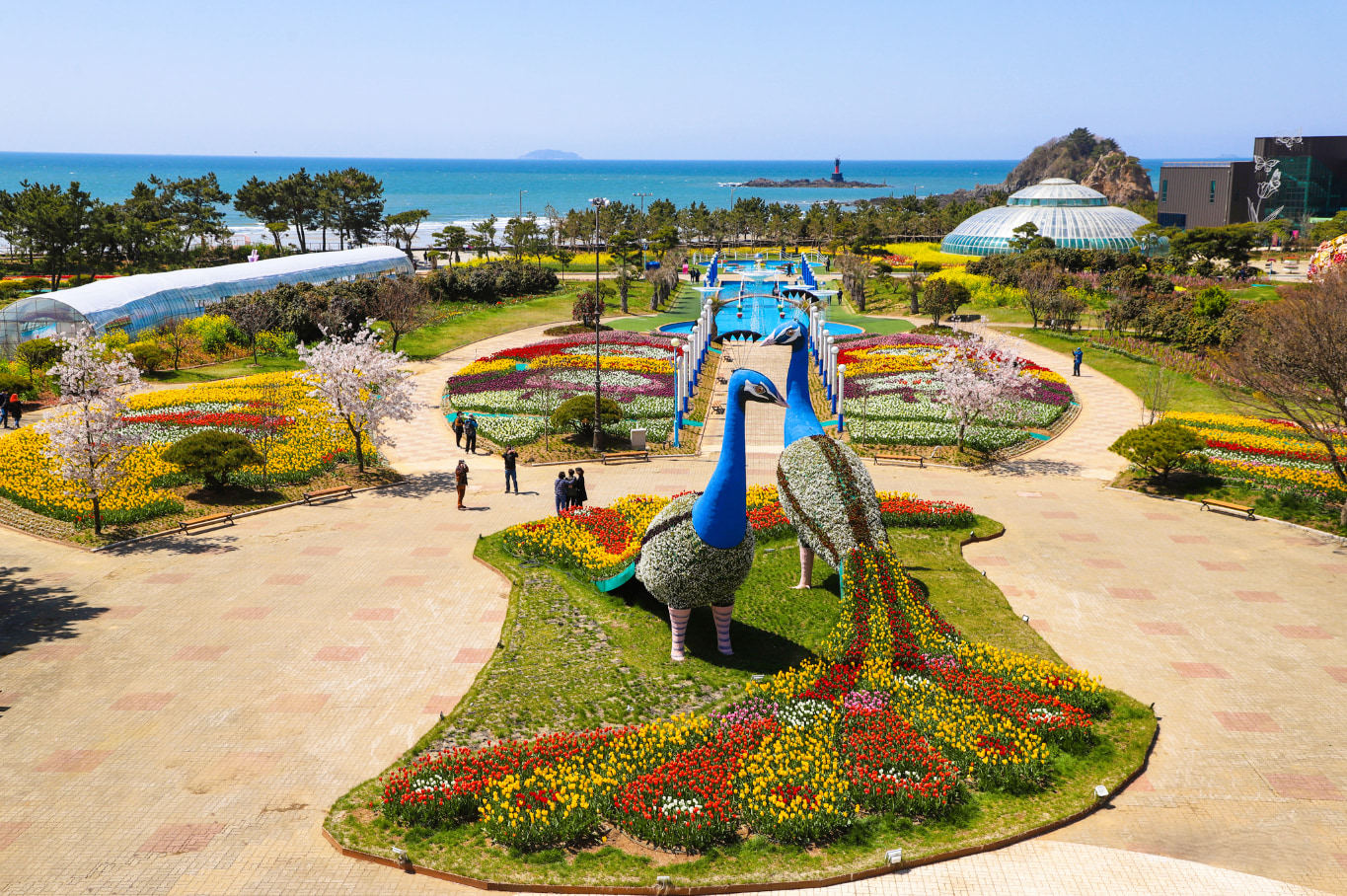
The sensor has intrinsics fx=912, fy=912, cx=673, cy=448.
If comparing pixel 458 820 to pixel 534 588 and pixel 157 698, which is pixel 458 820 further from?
pixel 534 588

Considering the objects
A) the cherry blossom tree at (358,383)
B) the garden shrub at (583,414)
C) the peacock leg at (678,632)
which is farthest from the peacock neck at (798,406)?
the cherry blossom tree at (358,383)

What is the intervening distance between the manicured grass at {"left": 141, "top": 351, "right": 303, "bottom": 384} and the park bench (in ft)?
61.1

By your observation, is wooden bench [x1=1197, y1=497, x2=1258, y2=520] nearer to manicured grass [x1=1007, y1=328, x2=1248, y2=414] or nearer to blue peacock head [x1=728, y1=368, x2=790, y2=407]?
manicured grass [x1=1007, y1=328, x2=1248, y2=414]

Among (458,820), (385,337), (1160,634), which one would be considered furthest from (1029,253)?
(458,820)

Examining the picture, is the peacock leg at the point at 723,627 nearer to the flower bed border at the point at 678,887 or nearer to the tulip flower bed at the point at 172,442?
the flower bed border at the point at 678,887

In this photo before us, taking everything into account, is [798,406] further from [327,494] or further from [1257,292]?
[1257,292]

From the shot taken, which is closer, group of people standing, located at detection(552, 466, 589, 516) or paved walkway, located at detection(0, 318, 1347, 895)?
paved walkway, located at detection(0, 318, 1347, 895)

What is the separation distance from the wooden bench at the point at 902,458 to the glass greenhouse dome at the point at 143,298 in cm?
2650

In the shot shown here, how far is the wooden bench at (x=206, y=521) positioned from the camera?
2131 centimetres

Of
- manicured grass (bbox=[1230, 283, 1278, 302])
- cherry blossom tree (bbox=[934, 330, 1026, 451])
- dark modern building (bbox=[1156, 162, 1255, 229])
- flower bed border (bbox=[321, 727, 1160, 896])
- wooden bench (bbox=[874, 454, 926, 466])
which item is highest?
dark modern building (bbox=[1156, 162, 1255, 229])

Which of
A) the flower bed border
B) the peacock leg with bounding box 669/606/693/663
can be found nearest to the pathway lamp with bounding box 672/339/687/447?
the peacock leg with bounding box 669/606/693/663

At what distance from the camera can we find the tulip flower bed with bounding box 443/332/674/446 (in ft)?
100

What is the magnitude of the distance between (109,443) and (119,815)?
1223cm

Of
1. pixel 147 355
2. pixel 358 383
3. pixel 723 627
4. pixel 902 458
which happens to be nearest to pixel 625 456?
pixel 358 383
